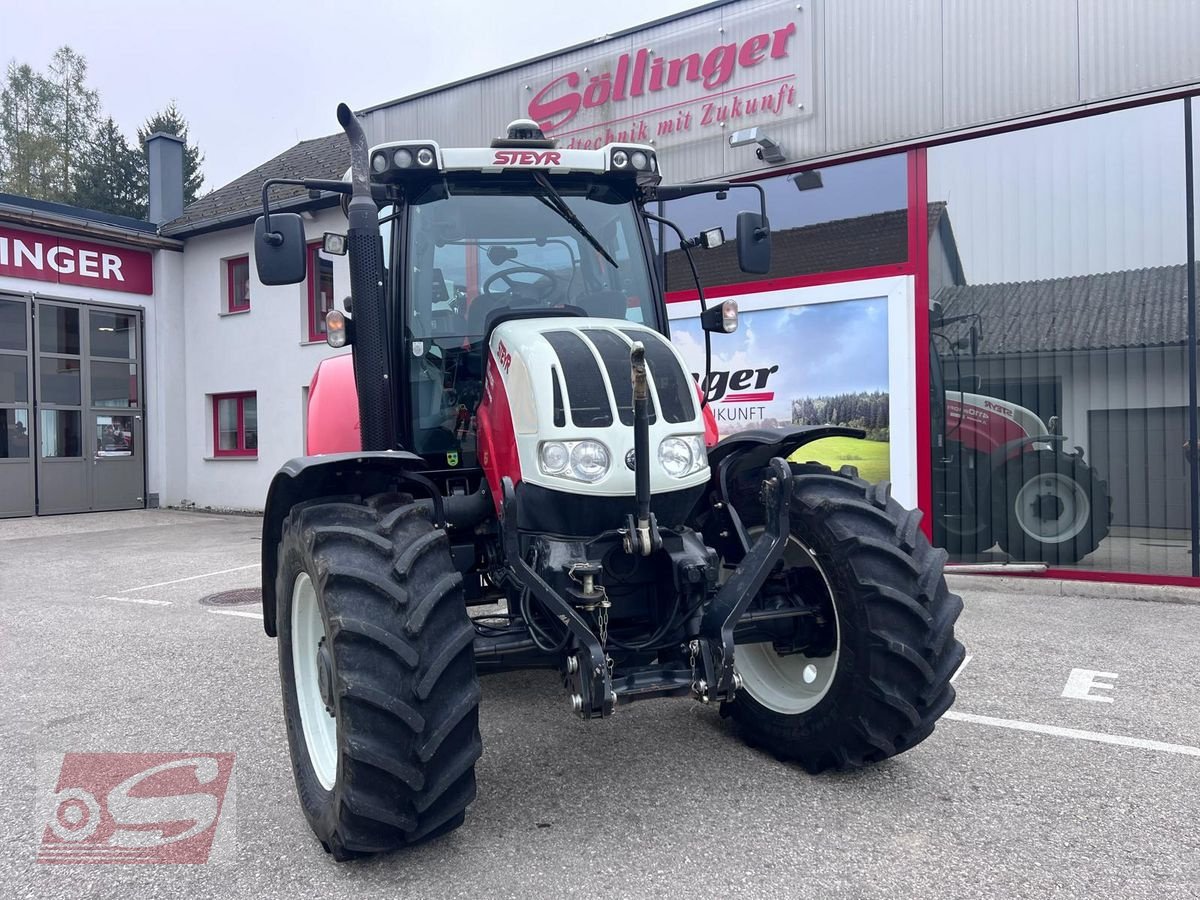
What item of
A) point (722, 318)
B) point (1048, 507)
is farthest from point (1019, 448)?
point (722, 318)

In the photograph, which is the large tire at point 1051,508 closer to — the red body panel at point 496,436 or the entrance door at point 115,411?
the red body panel at point 496,436

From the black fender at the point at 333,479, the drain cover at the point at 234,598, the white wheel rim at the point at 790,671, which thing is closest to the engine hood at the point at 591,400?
the black fender at the point at 333,479

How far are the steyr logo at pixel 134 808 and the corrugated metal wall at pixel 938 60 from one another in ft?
25.9

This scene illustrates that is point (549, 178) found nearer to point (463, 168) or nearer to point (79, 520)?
point (463, 168)

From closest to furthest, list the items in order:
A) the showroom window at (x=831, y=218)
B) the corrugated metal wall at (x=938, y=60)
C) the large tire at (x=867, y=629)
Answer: the large tire at (x=867, y=629) → the corrugated metal wall at (x=938, y=60) → the showroom window at (x=831, y=218)

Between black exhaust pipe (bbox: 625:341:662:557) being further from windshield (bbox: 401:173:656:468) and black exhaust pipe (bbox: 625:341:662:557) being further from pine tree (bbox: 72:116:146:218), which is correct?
pine tree (bbox: 72:116:146:218)

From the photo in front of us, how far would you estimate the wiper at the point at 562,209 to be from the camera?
3.97m

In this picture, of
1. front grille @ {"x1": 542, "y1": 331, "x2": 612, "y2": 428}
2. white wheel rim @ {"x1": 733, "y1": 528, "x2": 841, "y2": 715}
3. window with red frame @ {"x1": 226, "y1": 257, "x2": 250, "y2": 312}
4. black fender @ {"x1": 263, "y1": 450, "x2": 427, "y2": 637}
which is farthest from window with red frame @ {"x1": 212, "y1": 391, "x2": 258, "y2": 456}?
front grille @ {"x1": 542, "y1": 331, "x2": 612, "y2": 428}

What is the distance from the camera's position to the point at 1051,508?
8.02 meters

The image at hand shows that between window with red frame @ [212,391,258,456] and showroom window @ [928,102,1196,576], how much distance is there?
11.9 m

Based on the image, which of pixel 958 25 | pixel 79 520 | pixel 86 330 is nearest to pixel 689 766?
pixel 958 25

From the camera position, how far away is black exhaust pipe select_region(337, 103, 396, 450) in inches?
150

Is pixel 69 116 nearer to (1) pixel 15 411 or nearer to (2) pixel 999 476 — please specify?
(1) pixel 15 411

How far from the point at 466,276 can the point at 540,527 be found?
4.66 feet
